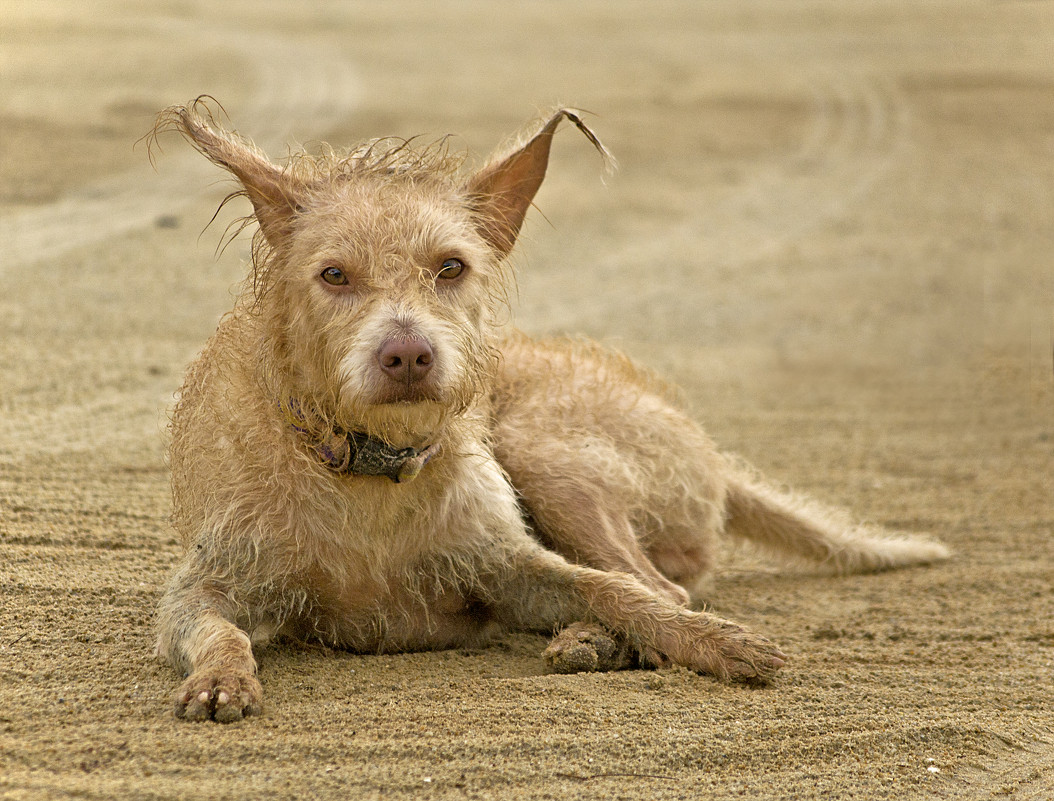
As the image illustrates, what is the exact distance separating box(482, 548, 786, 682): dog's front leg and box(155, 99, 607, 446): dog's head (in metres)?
0.87

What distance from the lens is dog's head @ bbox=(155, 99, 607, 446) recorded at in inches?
160

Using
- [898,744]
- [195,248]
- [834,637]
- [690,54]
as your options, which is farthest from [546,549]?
[690,54]

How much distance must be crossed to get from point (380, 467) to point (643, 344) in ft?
21.7

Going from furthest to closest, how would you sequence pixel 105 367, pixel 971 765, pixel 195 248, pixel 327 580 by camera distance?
pixel 195 248, pixel 105 367, pixel 327 580, pixel 971 765

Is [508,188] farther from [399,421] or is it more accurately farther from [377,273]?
[399,421]

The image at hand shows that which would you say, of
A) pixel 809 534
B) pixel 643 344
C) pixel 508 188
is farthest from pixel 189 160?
pixel 508 188

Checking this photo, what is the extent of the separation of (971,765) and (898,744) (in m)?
0.25

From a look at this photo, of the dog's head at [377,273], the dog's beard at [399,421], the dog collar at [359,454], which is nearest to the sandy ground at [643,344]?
the dog's head at [377,273]

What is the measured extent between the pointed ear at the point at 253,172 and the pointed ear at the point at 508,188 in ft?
2.41

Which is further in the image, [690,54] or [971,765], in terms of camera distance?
[690,54]

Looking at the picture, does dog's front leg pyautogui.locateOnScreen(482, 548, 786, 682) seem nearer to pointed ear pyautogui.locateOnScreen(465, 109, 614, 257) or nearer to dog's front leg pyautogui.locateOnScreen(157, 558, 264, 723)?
dog's front leg pyautogui.locateOnScreen(157, 558, 264, 723)

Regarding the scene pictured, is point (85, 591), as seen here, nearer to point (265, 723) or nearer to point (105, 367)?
point (265, 723)

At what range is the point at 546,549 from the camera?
540 centimetres

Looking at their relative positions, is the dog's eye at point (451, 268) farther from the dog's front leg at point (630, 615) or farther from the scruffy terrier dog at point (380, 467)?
the dog's front leg at point (630, 615)
